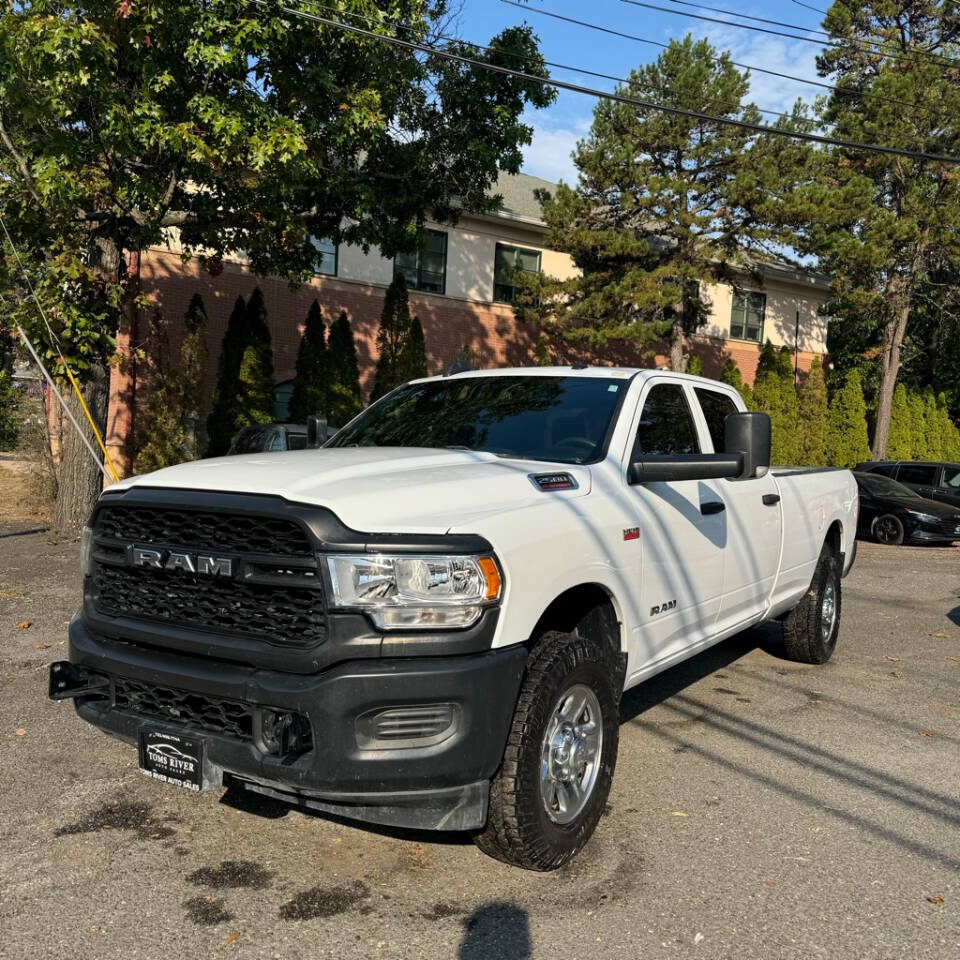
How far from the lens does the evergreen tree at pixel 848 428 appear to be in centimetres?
2969

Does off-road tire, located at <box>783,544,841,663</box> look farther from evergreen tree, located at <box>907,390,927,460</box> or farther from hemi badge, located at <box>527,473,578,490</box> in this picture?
evergreen tree, located at <box>907,390,927,460</box>

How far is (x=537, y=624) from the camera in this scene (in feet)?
11.9

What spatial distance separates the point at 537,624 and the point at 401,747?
2.61 ft

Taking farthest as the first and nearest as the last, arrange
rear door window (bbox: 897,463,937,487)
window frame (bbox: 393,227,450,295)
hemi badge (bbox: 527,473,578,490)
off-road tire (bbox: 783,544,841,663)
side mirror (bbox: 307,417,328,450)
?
window frame (bbox: 393,227,450,295) → rear door window (bbox: 897,463,937,487) → off-road tire (bbox: 783,544,841,663) → side mirror (bbox: 307,417,328,450) → hemi badge (bbox: 527,473,578,490)

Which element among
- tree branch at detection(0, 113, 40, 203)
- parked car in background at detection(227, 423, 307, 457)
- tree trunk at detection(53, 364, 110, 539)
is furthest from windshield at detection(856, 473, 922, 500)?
tree branch at detection(0, 113, 40, 203)

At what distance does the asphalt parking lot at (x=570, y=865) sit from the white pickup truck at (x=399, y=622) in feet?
1.10

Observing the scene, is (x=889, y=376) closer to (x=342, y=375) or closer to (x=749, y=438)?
(x=342, y=375)

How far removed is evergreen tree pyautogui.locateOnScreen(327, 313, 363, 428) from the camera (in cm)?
2016

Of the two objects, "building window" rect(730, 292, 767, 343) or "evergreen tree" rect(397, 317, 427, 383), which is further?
"building window" rect(730, 292, 767, 343)

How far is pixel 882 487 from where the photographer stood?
17859mm

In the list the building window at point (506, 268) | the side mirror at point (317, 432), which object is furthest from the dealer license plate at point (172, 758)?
the building window at point (506, 268)

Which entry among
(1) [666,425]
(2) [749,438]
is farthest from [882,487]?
(2) [749,438]

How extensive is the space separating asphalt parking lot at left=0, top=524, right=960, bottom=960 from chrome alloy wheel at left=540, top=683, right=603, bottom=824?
254 millimetres

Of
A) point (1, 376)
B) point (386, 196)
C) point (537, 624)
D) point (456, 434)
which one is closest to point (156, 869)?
point (537, 624)
